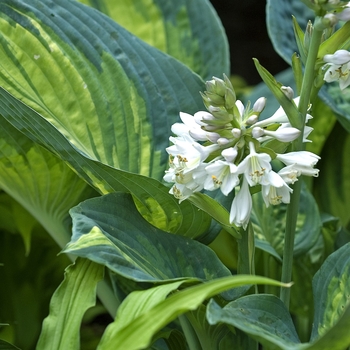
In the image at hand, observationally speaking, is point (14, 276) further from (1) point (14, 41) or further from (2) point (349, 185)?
(2) point (349, 185)

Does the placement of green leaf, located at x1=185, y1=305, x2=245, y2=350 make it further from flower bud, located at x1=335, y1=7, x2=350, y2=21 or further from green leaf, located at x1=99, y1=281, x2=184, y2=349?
flower bud, located at x1=335, y1=7, x2=350, y2=21

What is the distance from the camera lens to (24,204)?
2.62ft

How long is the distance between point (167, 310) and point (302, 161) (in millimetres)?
200

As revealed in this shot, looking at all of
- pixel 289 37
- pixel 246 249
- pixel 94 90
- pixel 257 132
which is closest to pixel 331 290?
pixel 246 249

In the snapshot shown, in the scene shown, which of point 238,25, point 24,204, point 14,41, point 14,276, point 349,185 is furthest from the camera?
point 238,25

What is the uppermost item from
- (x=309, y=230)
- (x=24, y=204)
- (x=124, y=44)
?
(x=124, y=44)

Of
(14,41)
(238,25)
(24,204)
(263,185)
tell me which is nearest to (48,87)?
(14,41)

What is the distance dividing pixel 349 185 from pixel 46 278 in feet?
1.91

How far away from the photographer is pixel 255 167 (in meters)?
0.50

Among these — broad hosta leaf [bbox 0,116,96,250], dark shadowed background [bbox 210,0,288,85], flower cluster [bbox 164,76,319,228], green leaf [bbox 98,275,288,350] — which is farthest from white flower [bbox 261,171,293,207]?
dark shadowed background [bbox 210,0,288,85]

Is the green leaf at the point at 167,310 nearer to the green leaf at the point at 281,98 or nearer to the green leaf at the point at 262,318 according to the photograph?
the green leaf at the point at 262,318

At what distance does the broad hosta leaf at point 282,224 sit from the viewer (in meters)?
0.82

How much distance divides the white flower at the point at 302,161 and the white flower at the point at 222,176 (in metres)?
0.06

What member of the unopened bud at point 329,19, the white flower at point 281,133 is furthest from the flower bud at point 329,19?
the white flower at point 281,133
